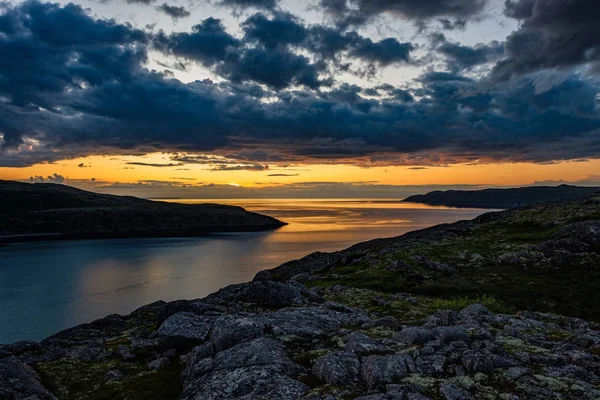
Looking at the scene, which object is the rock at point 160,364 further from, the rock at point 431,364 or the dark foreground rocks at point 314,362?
the rock at point 431,364

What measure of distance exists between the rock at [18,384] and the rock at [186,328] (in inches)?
205

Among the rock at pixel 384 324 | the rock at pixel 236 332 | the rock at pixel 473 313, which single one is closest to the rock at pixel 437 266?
the rock at pixel 473 313

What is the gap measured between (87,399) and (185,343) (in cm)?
459

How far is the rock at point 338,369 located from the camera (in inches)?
503

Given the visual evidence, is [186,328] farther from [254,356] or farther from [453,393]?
[453,393]

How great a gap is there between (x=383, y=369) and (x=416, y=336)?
4.41m

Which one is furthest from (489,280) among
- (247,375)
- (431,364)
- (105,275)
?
(105,275)

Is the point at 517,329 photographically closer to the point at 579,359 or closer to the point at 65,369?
the point at 579,359

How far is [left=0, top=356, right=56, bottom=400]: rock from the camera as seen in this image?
14.8 m

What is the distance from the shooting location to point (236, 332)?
1686 cm

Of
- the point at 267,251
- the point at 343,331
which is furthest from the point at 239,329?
the point at 267,251

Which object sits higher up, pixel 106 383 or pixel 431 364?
pixel 431 364

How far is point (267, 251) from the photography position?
575ft

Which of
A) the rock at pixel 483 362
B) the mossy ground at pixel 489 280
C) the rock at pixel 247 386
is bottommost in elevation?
the mossy ground at pixel 489 280
